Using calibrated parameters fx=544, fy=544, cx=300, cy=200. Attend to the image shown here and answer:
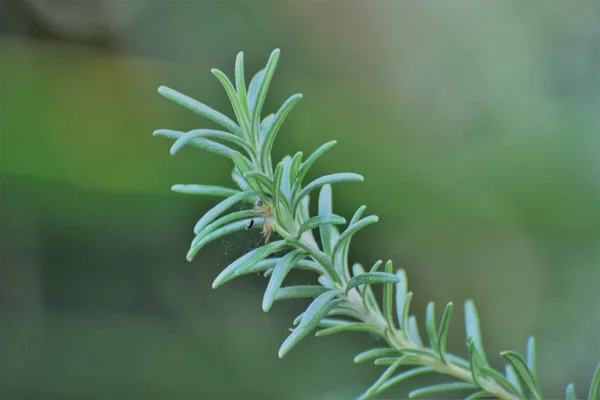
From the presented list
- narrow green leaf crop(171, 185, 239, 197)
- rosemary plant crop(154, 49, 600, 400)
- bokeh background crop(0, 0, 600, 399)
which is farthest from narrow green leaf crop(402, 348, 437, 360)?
bokeh background crop(0, 0, 600, 399)

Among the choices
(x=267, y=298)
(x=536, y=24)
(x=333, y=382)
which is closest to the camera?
(x=267, y=298)

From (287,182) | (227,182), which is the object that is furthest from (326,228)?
(227,182)

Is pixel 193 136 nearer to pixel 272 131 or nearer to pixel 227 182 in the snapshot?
pixel 272 131

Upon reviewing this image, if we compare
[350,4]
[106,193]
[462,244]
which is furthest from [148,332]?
[350,4]

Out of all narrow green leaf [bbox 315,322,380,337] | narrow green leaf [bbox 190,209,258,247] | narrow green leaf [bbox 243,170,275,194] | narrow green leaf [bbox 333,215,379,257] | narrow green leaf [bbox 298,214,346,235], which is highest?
narrow green leaf [bbox 243,170,275,194]

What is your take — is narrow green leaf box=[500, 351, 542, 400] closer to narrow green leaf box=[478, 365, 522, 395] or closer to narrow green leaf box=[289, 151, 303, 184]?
narrow green leaf box=[478, 365, 522, 395]

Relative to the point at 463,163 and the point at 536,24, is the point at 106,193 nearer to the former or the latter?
the point at 463,163

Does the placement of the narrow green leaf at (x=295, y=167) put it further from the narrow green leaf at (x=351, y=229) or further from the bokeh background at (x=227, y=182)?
the bokeh background at (x=227, y=182)

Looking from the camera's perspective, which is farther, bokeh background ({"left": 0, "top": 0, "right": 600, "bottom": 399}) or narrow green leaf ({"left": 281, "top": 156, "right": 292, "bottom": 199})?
bokeh background ({"left": 0, "top": 0, "right": 600, "bottom": 399})
